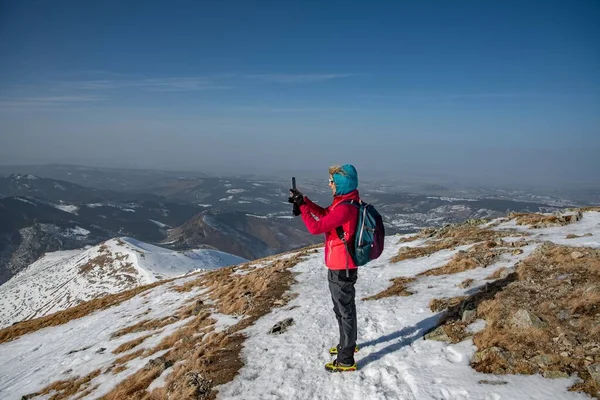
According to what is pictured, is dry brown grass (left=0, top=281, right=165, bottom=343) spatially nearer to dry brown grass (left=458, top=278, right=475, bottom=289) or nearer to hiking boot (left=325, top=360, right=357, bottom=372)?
hiking boot (left=325, top=360, right=357, bottom=372)

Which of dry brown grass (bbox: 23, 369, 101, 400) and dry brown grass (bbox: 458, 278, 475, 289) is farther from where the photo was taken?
dry brown grass (bbox: 458, 278, 475, 289)

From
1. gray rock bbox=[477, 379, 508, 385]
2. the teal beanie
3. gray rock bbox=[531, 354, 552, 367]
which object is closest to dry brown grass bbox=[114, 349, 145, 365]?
the teal beanie

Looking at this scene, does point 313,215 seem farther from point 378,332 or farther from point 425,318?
point 425,318

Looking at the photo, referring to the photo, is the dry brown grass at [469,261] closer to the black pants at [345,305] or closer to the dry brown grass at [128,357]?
the black pants at [345,305]

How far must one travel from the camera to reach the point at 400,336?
9.46 m

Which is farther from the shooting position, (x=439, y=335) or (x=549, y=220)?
(x=549, y=220)

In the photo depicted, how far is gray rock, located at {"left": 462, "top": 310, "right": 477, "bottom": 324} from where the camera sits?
931cm

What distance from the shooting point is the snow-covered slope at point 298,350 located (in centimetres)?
717

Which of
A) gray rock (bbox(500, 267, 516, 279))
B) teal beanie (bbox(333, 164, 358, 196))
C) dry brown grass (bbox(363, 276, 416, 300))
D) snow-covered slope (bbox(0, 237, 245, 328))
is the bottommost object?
snow-covered slope (bbox(0, 237, 245, 328))

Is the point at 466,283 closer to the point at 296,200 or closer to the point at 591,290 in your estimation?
the point at 591,290

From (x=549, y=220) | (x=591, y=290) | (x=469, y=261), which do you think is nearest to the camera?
(x=591, y=290)

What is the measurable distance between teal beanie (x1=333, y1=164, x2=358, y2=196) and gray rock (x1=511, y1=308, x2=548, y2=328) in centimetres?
518

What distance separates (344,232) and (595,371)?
5.06 metres

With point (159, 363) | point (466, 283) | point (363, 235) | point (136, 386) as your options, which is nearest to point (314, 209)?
point (363, 235)
